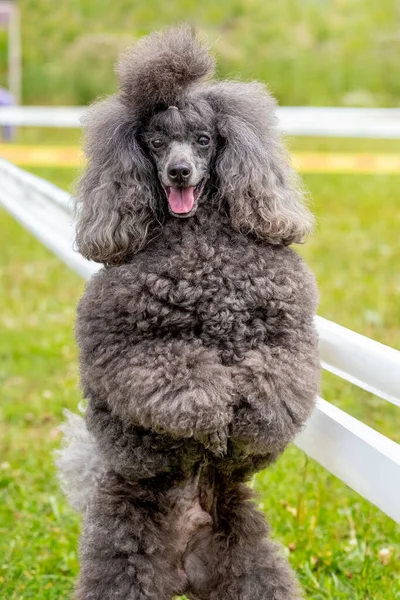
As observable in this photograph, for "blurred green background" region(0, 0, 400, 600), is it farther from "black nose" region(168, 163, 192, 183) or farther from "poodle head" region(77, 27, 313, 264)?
"black nose" region(168, 163, 192, 183)

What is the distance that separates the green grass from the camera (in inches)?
779

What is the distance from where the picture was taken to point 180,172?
2316mm

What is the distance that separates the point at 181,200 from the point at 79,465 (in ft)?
2.80

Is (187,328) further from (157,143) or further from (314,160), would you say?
(314,160)

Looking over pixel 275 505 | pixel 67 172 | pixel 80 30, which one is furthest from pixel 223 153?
pixel 80 30

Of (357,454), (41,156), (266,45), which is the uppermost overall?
(357,454)

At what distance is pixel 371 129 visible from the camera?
30.1 feet

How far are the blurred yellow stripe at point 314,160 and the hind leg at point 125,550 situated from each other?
37.8 ft

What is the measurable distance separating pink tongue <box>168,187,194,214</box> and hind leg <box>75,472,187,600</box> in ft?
2.35

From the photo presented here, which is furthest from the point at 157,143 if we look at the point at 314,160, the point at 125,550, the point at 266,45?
the point at 266,45

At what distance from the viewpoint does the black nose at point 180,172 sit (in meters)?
2.31

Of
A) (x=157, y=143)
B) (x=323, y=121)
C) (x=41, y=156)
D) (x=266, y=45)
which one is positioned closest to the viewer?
(x=157, y=143)

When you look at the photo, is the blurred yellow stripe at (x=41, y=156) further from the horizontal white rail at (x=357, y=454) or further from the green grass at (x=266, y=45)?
the horizontal white rail at (x=357, y=454)

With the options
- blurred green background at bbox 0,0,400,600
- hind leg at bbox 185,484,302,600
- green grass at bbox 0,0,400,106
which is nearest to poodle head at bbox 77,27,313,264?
blurred green background at bbox 0,0,400,600
